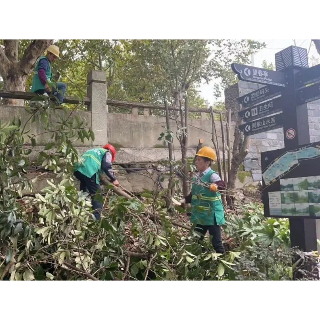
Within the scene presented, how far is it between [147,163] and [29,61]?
3.25 meters

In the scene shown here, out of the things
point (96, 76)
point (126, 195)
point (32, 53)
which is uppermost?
point (32, 53)

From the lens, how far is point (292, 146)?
3.47m

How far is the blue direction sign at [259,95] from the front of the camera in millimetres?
3729

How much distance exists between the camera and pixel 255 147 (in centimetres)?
714

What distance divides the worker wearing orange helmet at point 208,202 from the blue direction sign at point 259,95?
2.59ft

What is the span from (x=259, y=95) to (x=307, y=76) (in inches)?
22.7

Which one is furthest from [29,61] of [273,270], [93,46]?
[273,270]

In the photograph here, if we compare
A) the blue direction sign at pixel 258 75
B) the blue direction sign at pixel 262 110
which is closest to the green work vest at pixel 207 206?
the blue direction sign at pixel 262 110

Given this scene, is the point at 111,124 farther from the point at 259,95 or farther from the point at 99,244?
the point at 99,244

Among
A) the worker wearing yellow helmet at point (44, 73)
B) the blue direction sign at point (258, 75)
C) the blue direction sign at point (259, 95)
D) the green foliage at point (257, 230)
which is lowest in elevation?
the green foliage at point (257, 230)

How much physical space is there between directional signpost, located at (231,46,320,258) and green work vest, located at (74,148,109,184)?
81.4 inches

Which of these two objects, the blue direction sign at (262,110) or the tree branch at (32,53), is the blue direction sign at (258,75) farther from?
the tree branch at (32,53)

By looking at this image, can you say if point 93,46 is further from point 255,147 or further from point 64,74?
point 255,147

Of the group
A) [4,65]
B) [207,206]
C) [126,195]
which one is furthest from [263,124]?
[4,65]
